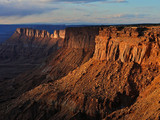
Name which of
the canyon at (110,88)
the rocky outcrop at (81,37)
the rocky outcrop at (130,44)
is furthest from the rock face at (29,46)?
the canyon at (110,88)

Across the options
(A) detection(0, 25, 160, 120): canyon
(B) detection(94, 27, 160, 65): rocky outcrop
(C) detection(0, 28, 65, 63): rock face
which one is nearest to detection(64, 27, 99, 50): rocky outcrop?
(A) detection(0, 25, 160, 120): canyon

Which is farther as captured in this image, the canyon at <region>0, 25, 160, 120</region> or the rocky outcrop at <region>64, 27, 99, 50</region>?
the rocky outcrop at <region>64, 27, 99, 50</region>

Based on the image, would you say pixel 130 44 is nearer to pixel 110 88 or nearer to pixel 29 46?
pixel 110 88

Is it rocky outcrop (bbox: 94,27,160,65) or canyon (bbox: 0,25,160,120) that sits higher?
rocky outcrop (bbox: 94,27,160,65)

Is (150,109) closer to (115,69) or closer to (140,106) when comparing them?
(140,106)

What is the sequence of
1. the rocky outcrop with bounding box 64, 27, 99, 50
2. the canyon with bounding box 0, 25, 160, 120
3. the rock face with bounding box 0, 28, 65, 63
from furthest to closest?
the rock face with bounding box 0, 28, 65, 63 < the rocky outcrop with bounding box 64, 27, 99, 50 < the canyon with bounding box 0, 25, 160, 120

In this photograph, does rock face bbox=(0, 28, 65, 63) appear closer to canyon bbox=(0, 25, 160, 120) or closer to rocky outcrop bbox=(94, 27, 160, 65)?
rocky outcrop bbox=(94, 27, 160, 65)
